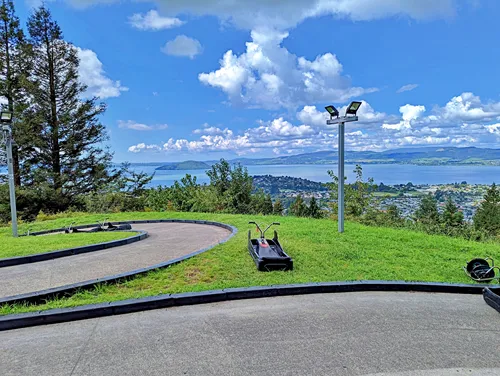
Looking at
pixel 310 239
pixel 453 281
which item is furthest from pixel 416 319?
pixel 310 239

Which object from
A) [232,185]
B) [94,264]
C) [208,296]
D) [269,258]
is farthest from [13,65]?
[208,296]

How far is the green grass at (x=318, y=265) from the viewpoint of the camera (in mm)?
3994

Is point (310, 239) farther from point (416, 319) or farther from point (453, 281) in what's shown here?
point (416, 319)

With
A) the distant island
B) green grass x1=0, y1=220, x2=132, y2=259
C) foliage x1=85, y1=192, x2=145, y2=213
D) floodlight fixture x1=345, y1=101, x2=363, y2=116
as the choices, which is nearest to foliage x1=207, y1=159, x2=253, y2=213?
foliage x1=85, y1=192, x2=145, y2=213

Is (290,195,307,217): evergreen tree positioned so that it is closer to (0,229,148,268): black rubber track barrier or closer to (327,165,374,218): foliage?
(327,165,374,218): foliage

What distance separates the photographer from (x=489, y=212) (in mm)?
25312

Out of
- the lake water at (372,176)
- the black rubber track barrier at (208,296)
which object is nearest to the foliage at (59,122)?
the lake water at (372,176)

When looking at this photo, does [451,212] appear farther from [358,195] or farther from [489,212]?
[358,195]

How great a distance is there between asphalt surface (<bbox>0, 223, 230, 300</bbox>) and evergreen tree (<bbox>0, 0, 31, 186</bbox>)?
14.3 metres

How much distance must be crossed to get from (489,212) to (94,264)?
29888 millimetres

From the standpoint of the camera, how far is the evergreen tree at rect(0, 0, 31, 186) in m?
16.8

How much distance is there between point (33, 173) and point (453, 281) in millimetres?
19836

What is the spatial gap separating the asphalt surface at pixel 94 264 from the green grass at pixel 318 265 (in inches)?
28.5

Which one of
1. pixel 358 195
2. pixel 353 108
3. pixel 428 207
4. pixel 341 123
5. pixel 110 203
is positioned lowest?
pixel 428 207
